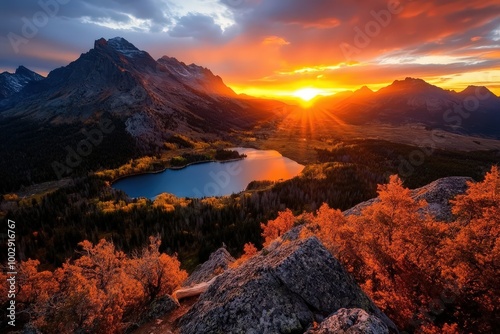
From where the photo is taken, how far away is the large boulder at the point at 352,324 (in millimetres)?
10945

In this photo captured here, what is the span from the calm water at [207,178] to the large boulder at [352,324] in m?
123

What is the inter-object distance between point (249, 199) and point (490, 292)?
98.0m

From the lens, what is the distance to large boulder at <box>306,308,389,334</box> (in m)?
10.9

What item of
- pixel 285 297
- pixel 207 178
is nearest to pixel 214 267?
pixel 285 297

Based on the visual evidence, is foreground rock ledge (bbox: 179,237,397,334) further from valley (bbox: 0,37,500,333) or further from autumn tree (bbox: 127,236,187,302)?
autumn tree (bbox: 127,236,187,302)

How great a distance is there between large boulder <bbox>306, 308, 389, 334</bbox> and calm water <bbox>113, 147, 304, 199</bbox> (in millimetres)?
123465

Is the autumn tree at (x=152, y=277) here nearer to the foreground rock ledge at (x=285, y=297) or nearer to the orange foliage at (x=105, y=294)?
the orange foliage at (x=105, y=294)

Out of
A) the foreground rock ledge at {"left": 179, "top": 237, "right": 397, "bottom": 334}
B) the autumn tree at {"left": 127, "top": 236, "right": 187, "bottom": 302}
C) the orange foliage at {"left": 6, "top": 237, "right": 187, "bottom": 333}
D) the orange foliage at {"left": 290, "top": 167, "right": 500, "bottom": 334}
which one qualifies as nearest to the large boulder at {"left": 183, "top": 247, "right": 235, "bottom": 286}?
the orange foliage at {"left": 6, "top": 237, "right": 187, "bottom": 333}

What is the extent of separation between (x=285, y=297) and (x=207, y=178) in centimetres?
14743

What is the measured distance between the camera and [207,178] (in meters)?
160

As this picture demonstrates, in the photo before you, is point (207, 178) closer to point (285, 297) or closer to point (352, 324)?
point (285, 297)

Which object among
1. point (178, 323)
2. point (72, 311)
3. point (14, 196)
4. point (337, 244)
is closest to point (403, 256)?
point (337, 244)

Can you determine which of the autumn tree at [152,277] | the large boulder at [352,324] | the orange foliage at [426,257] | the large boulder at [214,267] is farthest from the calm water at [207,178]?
the large boulder at [352,324]

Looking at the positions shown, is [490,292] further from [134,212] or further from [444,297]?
[134,212]
